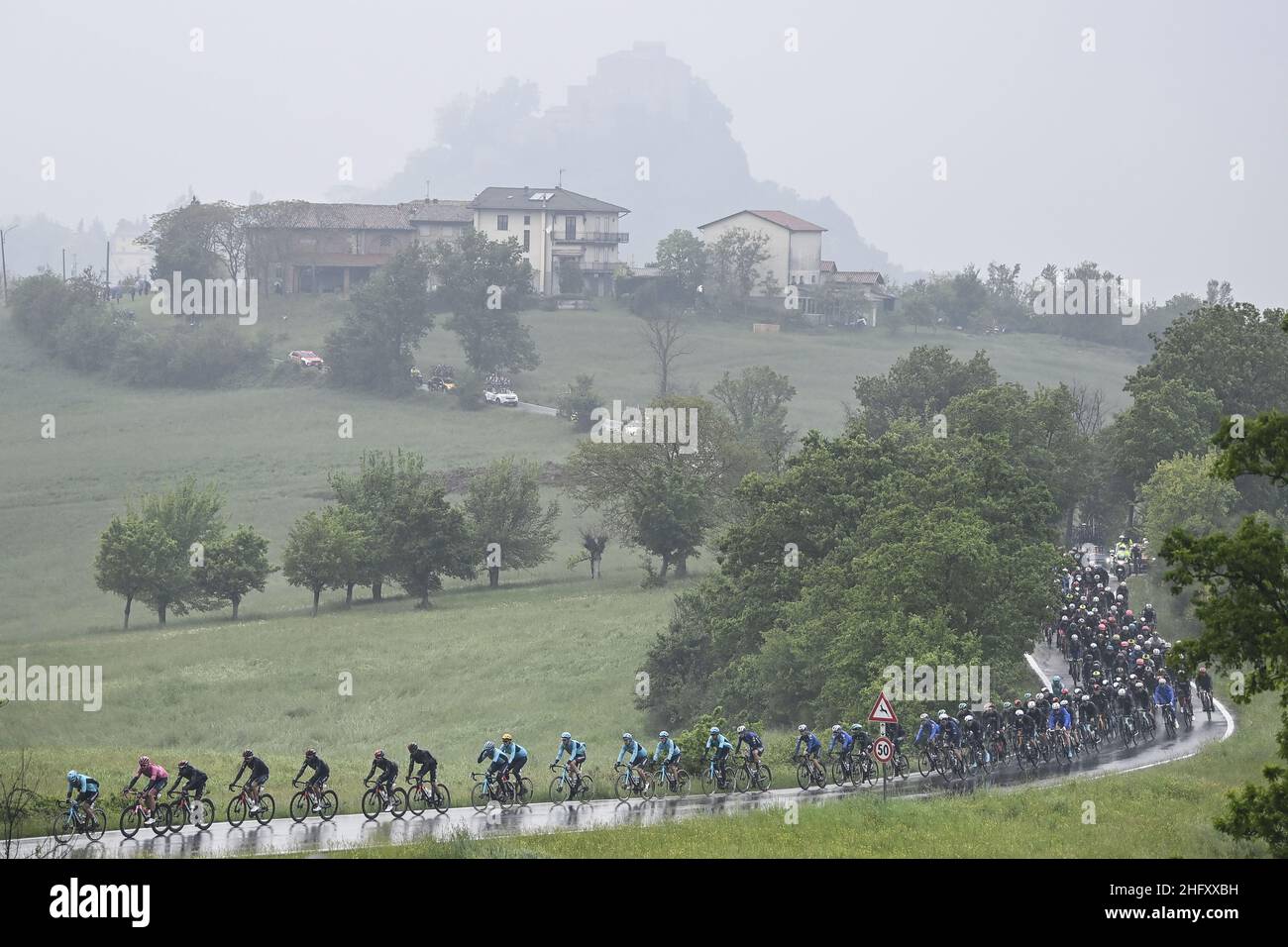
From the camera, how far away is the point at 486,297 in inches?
5507

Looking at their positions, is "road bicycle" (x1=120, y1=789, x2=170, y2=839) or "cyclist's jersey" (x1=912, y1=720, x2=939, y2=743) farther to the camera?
"cyclist's jersey" (x1=912, y1=720, x2=939, y2=743)

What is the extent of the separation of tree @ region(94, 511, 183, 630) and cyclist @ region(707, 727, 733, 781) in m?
46.2

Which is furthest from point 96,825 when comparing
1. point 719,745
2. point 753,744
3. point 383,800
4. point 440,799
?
point 753,744

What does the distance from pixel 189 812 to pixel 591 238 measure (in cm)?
14190

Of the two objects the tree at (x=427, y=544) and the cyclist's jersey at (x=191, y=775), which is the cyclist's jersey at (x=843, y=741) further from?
the tree at (x=427, y=544)

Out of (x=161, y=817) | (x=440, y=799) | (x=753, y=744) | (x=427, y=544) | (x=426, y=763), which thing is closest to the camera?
(x=161, y=817)

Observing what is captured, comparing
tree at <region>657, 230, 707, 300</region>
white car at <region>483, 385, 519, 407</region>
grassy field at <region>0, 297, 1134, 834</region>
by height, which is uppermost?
tree at <region>657, 230, 707, 300</region>

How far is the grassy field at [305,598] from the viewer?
54219 millimetres

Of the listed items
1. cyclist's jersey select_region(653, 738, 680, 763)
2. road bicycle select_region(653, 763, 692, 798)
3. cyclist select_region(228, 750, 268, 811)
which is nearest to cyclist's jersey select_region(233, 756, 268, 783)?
cyclist select_region(228, 750, 268, 811)

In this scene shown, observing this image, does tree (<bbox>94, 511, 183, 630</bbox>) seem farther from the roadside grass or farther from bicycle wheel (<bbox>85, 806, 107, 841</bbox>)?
the roadside grass

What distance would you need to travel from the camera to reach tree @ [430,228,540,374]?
134375 mm

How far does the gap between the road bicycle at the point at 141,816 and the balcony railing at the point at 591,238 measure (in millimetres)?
140370

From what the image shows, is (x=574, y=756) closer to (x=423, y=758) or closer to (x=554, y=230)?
(x=423, y=758)
